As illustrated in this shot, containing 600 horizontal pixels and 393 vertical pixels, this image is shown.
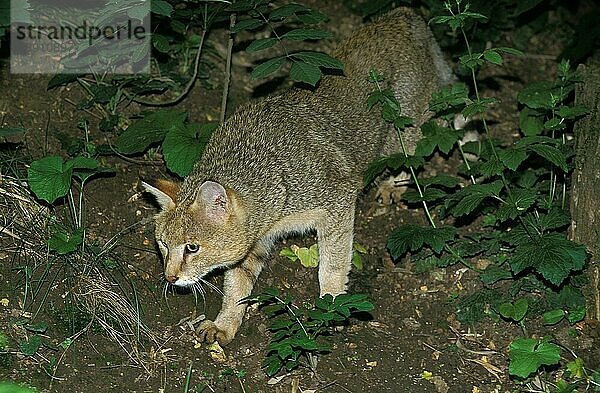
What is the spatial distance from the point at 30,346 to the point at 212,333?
1.27 metres

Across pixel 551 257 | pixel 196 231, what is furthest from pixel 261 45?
pixel 551 257

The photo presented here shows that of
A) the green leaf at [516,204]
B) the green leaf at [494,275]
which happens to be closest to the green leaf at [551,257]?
the green leaf at [516,204]

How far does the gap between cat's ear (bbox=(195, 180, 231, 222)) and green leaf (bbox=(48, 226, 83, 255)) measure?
924 millimetres

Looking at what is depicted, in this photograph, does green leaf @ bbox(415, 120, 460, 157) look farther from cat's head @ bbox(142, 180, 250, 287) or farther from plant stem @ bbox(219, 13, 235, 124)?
cat's head @ bbox(142, 180, 250, 287)

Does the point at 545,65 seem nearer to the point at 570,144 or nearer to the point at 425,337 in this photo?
the point at 570,144

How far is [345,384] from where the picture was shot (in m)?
6.37

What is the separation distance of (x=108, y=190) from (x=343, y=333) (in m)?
2.15

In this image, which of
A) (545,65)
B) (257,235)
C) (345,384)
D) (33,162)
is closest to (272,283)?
(257,235)

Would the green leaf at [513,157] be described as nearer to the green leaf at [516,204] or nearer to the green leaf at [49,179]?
the green leaf at [516,204]

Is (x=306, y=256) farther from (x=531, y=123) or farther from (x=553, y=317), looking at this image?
(x=531, y=123)

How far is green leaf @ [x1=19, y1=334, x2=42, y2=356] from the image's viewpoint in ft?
19.5

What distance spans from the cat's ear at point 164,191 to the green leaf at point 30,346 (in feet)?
3.99

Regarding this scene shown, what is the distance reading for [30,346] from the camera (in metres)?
5.96

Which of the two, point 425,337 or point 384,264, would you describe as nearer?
point 425,337
